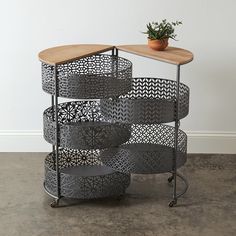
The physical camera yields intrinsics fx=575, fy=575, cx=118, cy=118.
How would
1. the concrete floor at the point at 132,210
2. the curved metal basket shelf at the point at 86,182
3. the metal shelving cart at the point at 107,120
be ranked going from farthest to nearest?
the curved metal basket shelf at the point at 86,182, the metal shelving cart at the point at 107,120, the concrete floor at the point at 132,210

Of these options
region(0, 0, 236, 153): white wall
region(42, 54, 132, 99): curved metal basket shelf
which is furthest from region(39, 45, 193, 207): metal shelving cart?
region(0, 0, 236, 153): white wall

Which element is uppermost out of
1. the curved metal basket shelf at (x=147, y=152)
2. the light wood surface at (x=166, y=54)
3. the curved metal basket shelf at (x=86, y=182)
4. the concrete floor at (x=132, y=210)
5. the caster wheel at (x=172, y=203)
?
Answer: the light wood surface at (x=166, y=54)

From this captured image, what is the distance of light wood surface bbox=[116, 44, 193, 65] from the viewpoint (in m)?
2.96

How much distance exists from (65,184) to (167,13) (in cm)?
131

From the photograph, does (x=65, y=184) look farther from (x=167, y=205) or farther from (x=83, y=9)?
(x=83, y=9)

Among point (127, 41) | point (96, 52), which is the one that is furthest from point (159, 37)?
point (127, 41)

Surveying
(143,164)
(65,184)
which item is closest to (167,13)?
(143,164)

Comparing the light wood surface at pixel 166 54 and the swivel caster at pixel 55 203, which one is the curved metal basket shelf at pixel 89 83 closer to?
the light wood surface at pixel 166 54

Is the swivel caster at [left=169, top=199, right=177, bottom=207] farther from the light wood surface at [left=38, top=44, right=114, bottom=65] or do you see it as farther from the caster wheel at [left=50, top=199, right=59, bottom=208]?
the light wood surface at [left=38, top=44, right=114, bottom=65]

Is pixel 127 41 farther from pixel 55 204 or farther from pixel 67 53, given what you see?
pixel 55 204

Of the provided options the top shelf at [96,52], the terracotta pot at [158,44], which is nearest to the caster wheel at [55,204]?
the top shelf at [96,52]

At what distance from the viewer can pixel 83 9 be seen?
367 centimetres

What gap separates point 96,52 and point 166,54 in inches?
14.9

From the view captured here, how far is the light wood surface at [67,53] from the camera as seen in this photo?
2952 mm
